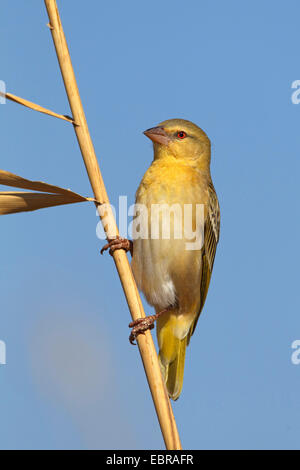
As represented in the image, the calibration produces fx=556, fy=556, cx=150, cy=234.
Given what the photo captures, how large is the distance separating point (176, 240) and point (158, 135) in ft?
2.75

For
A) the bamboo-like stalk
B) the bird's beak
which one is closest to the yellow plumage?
the bird's beak

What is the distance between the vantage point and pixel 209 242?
400cm

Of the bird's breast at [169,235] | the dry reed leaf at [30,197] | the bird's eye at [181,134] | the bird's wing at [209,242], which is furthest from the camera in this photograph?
the bird's eye at [181,134]

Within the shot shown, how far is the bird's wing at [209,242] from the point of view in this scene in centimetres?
394

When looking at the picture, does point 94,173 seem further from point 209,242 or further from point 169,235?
point 209,242

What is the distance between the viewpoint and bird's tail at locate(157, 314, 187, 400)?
3949 millimetres

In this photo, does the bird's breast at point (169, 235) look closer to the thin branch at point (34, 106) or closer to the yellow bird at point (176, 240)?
the yellow bird at point (176, 240)

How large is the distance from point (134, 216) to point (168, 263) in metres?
0.38

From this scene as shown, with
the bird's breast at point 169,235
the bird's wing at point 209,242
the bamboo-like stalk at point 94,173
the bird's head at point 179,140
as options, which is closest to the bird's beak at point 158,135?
the bird's head at point 179,140

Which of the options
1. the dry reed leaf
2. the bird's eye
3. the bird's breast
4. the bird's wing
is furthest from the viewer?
the bird's eye

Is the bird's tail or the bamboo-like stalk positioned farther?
the bird's tail

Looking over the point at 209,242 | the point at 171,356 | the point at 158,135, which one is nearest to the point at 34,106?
the point at 158,135

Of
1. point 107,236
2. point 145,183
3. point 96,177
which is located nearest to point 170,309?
point 145,183

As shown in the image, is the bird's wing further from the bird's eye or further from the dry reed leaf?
the dry reed leaf
